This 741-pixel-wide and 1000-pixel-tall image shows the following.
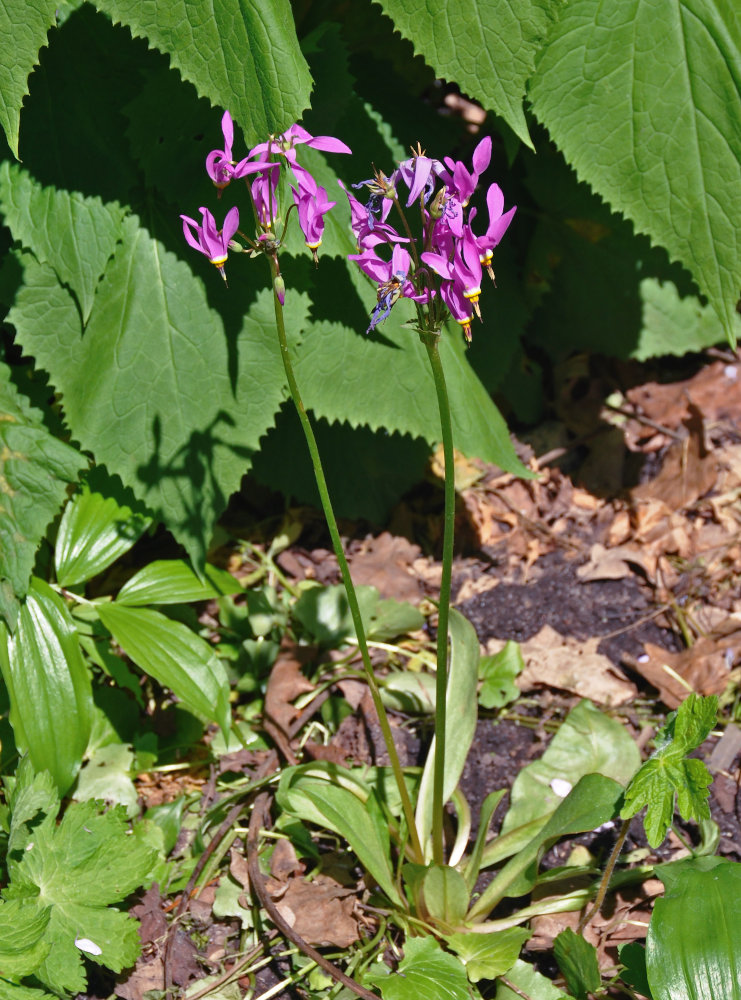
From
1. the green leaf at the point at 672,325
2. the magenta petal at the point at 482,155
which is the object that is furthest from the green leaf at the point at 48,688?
the green leaf at the point at 672,325

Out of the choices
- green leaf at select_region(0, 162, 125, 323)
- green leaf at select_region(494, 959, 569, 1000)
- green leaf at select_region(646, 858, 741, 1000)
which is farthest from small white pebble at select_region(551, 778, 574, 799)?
green leaf at select_region(0, 162, 125, 323)

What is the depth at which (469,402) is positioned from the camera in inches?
105

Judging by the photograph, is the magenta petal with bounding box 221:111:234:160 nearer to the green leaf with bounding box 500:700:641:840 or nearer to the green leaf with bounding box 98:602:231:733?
the green leaf with bounding box 98:602:231:733

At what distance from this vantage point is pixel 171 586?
2.52m

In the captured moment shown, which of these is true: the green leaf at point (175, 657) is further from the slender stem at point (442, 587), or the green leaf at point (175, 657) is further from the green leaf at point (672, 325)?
the green leaf at point (672, 325)

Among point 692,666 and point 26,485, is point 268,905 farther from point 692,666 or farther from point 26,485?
point 692,666

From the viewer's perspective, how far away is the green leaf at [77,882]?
192 cm

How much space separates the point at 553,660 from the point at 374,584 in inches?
22.8

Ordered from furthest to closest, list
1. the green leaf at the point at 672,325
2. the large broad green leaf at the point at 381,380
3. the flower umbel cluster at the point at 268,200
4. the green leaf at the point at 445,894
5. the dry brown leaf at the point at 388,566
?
the green leaf at the point at 672,325 → the dry brown leaf at the point at 388,566 → the large broad green leaf at the point at 381,380 → the green leaf at the point at 445,894 → the flower umbel cluster at the point at 268,200

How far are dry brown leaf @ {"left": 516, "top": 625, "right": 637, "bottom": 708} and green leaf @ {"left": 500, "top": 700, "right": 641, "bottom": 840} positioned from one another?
329mm

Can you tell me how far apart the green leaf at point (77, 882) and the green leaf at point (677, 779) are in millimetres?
1024

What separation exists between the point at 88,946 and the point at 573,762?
1.15 m

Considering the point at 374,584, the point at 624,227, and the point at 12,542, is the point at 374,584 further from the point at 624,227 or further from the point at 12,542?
the point at 624,227

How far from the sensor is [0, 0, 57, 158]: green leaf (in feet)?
6.41
